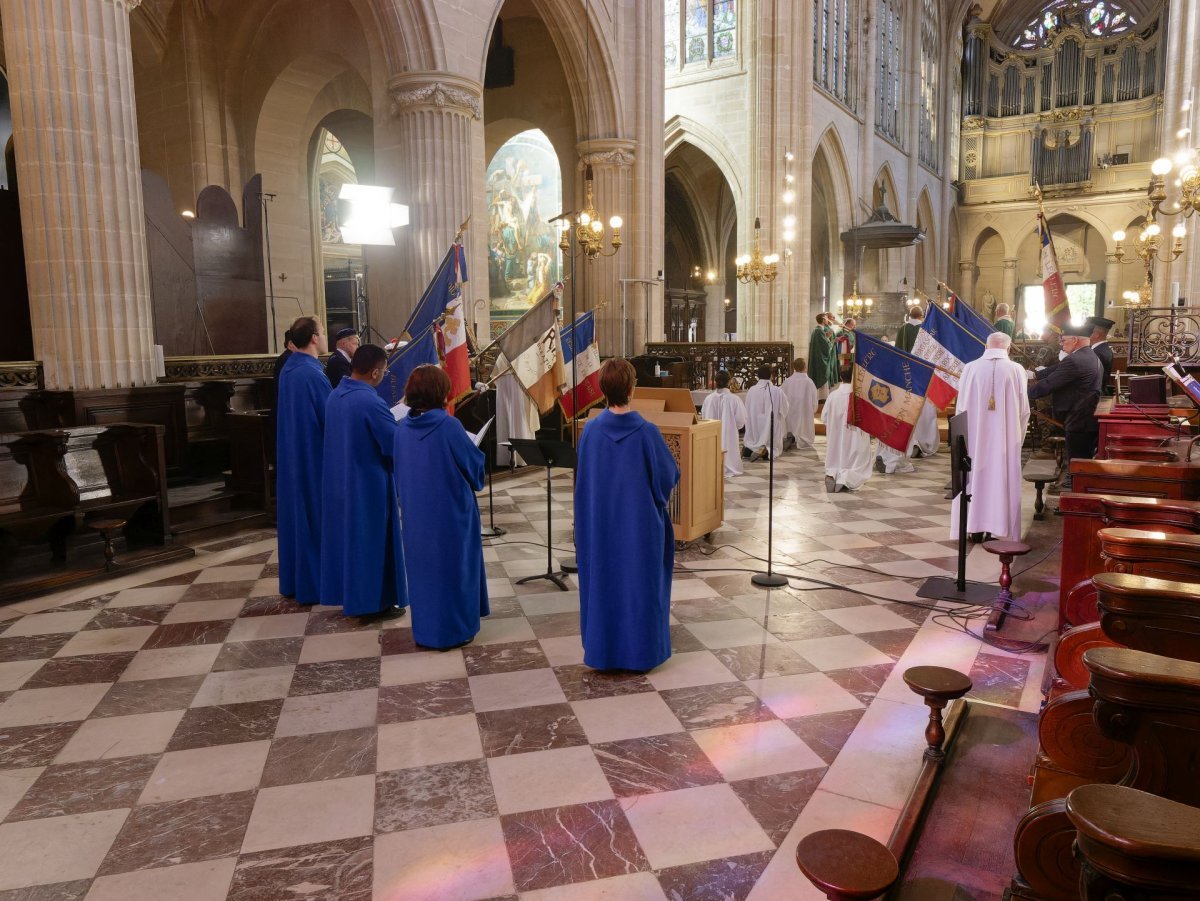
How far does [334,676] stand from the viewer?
431 centimetres

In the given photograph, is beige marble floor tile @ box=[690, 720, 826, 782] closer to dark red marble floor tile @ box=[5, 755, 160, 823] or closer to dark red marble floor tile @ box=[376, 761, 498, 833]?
dark red marble floor tile @ box=[376, 761, 498, 833]

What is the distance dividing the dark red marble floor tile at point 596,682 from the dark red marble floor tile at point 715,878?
1359 millimetres

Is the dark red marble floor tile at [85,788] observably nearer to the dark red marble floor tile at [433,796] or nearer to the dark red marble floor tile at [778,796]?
the dark red marble floor tile at [433,796]

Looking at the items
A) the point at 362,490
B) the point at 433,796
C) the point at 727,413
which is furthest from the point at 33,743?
the point at 727,413

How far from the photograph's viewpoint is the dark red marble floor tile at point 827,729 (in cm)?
346

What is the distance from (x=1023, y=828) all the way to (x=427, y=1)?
10717mm

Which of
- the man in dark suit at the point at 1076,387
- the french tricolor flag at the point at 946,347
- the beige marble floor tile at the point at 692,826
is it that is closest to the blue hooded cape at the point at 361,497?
the beige marble floor tile at the point at 692,826

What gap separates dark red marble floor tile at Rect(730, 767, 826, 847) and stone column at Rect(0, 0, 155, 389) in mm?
6399

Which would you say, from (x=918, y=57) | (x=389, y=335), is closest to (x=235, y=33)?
(x=389, y=335)

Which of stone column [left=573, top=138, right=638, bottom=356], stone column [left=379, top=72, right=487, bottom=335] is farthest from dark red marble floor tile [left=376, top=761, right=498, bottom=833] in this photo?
stone column [left=573, top=138, right=638, bottom=356]

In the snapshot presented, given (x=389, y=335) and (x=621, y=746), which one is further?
(x=389, y=335)

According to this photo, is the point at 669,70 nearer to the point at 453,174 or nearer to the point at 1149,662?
the point at 453,174

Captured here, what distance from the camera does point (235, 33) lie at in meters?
14.1

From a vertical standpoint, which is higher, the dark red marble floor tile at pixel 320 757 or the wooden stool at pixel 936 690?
the wooden stool at pixel 936 690
